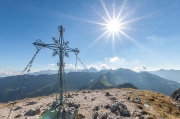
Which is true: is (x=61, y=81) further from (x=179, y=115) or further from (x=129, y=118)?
(x=179, y=115)

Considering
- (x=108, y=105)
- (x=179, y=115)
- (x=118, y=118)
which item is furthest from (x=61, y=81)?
(x=179, y=115)

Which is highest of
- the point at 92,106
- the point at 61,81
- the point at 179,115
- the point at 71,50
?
the point at 71,50

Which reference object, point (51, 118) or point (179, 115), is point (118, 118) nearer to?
point (51, 118)

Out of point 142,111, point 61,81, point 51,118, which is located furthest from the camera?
point 142,111

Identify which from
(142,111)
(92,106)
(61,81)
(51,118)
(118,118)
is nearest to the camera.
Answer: (61,81)

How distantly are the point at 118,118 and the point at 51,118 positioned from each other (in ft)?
46.8

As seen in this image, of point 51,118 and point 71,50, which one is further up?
point 71,50

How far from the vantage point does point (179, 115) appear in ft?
148

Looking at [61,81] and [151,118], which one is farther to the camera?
[151,118]

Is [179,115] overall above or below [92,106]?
below

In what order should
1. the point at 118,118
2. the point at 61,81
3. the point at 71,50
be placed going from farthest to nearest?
the point at 118,118 → the point at 71,50 → the point at 61,81

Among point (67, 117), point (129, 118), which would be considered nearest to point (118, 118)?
point (129, 118)

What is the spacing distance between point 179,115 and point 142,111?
1313cm

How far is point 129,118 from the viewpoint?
34094 millimetres
